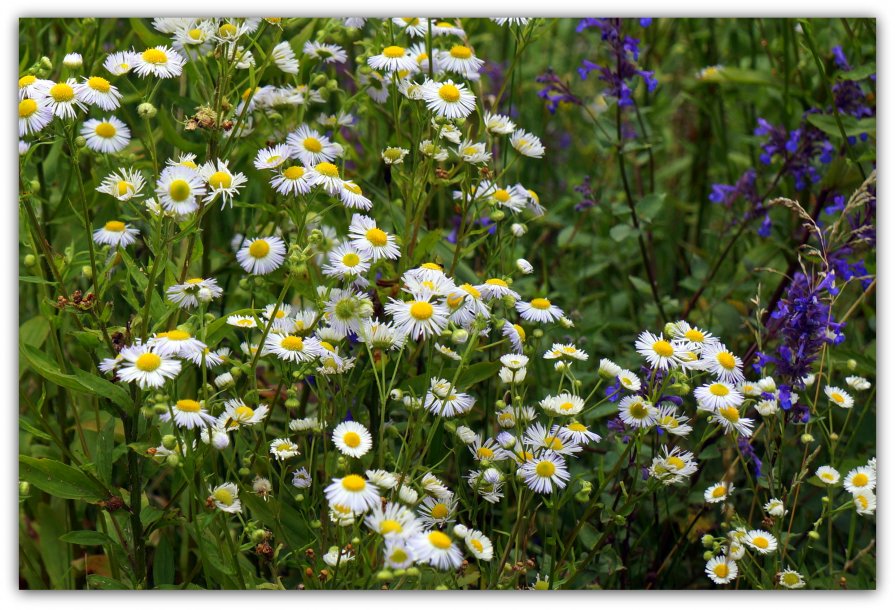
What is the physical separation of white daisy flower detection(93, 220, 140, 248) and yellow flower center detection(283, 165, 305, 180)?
0.77ft

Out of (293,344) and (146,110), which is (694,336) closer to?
(293,344)

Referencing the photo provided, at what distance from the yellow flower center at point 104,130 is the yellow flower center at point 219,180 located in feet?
0.92

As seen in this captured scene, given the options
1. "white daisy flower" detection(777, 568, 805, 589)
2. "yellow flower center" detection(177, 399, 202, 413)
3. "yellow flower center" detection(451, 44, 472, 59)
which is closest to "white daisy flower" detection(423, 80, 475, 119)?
"yellow flower center" detection(451, 44, 472, 59)

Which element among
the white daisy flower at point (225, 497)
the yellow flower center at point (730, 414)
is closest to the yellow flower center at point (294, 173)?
the white daisy flower at point (225, 497)

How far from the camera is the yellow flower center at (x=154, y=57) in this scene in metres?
1.16

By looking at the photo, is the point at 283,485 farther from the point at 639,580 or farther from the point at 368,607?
the point at 639,580

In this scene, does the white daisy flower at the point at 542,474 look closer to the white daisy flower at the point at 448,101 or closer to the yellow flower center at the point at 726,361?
the yellow flower center at the point at 726,361

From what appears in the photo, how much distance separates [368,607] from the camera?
3.50 ft

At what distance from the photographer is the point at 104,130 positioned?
1.26 meters

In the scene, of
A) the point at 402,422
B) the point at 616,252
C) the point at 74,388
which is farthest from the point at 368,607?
the point at 616,252

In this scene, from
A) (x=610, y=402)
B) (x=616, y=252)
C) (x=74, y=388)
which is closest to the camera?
(x=74, y=388)

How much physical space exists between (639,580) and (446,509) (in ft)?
1.41

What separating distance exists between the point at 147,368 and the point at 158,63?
408mm

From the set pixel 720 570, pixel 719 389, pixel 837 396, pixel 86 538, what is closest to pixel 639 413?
pixel 719 389
